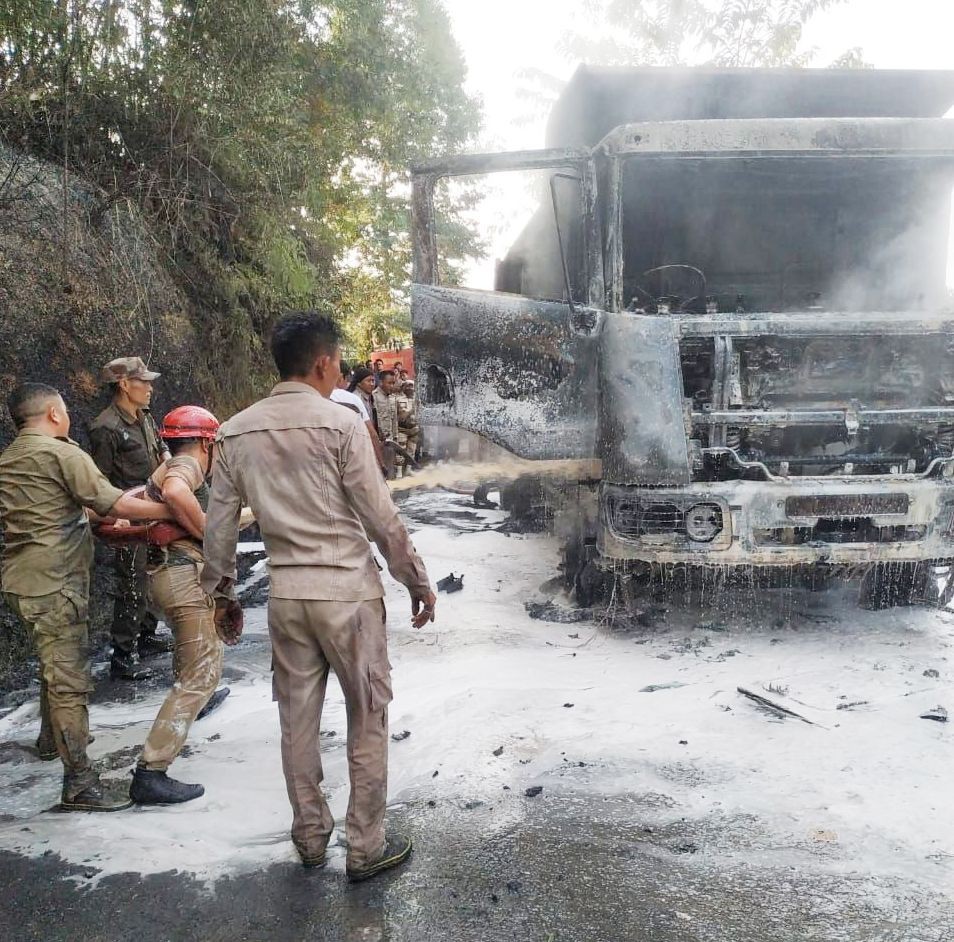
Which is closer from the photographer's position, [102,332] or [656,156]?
[656,156]

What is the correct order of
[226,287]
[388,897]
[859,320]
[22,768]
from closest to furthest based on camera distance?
[388,897] → [22,768] → [859,320] → [226,287]

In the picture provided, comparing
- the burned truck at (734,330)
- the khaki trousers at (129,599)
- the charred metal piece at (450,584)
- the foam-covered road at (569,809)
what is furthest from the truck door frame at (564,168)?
the khaki trousers at (129,599)

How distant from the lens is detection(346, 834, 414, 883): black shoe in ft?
8.00

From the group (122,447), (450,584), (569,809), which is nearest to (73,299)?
(122,447)

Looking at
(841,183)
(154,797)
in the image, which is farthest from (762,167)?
(154,797)

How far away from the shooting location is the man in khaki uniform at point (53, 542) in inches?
118

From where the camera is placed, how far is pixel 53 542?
10.1ft

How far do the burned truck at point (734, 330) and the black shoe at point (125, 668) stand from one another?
2186mm

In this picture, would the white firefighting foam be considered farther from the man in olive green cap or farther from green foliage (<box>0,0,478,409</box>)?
green foliage (<box>0,0,478,409</box>)

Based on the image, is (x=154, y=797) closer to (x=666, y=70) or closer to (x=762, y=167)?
(x=762, y=167)

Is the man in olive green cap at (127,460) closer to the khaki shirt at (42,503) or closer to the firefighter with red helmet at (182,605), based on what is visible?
the khaki shirt at (42,503)

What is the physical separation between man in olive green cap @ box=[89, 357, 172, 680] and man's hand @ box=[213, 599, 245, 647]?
199cm

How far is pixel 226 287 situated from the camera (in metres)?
7.65

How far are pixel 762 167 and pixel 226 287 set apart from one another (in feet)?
16.2
